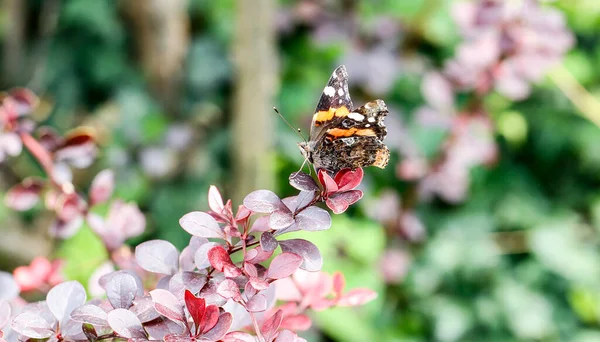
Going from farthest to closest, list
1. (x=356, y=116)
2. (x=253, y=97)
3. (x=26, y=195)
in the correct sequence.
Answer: (x=253, y=97), (x=26, y=195), (x=356, y=116)

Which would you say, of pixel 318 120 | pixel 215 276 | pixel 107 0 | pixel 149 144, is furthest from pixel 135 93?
pixel 215 276

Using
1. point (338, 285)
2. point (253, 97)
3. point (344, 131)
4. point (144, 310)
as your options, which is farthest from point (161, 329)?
point (253, 97)

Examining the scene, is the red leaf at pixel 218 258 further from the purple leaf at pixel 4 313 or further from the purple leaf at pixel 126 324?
the purple leaf at pixel 4 313

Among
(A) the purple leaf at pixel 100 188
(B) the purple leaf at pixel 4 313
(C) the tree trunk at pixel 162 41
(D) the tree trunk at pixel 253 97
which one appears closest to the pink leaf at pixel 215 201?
(B) the purple leaf at pixel 4 313

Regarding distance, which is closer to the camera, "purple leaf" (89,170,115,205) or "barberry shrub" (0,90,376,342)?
"barberry shrub" (0,90,376,342)

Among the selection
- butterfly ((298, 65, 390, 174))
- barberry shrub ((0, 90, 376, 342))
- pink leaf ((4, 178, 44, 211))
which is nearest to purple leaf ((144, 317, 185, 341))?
barberry shrub ((0, 90, 376, 342))

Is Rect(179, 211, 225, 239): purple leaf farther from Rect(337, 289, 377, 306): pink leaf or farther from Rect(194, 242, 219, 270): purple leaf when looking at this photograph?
Rect(337, 289, 377, 306): pink leaf

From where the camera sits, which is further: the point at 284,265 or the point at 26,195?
the point at 26,195

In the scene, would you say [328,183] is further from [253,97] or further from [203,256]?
[253,97]
